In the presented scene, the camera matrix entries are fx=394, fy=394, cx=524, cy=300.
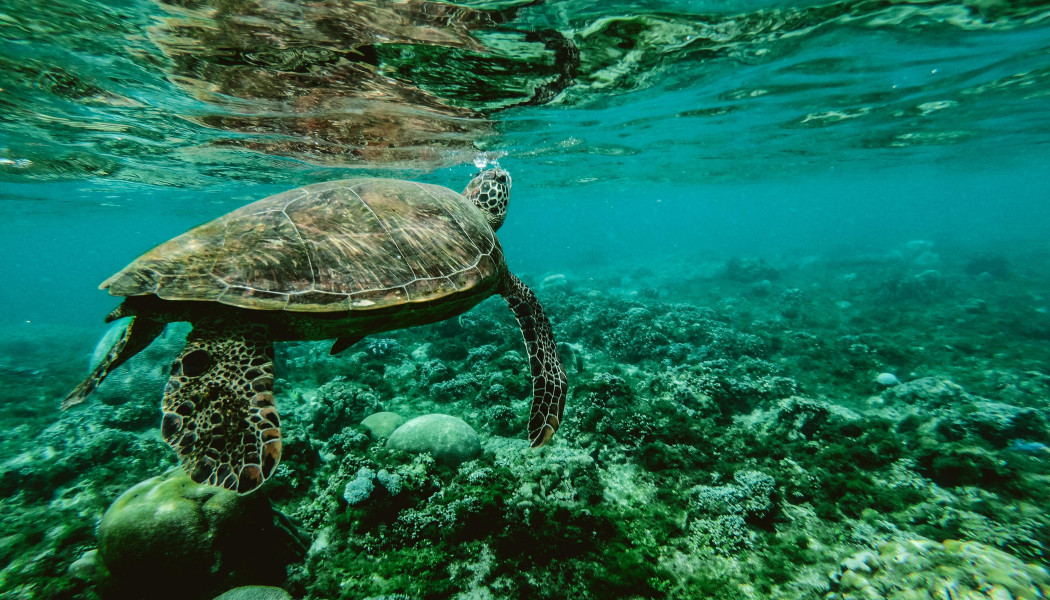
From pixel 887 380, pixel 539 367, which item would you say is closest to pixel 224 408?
pixel 539 367

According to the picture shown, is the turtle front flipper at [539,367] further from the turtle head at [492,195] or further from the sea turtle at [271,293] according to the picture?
the turtle head at [492,195]

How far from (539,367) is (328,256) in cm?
256

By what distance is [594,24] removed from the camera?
7.14 m

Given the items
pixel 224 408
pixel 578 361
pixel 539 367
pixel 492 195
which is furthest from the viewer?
pixel 578 361

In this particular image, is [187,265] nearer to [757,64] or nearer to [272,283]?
[272,283]

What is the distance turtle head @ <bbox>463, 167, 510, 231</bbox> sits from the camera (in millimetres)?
6332

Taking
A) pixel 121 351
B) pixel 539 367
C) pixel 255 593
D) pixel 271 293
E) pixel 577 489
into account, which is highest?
pixel 271 293

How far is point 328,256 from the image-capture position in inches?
144

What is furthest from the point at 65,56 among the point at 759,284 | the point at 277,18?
the point at 759,284

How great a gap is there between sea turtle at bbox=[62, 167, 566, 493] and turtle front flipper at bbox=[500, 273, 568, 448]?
23 millimetres

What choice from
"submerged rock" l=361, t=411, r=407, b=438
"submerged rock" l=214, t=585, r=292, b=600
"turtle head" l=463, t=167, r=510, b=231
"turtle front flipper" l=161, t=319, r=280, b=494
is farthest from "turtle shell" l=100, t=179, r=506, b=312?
"submerged rock" l=361, t=411, r=407, b=438

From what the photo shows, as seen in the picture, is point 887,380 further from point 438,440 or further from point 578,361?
point 438,440

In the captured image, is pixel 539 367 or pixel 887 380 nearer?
pixel 539 367

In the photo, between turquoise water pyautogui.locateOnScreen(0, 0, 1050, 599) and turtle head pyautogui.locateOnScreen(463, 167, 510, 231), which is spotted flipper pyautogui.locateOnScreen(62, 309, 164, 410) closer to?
turquoise water pyautogui.locateOnScreen(0, 0, 1050, 599)
